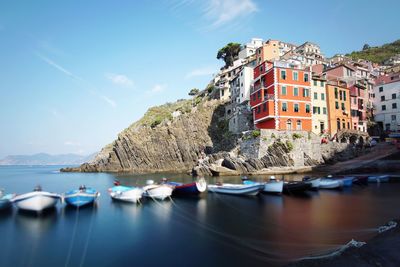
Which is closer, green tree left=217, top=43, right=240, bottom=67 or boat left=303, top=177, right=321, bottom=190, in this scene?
boat left=303, top=177, right=321, bottom=190

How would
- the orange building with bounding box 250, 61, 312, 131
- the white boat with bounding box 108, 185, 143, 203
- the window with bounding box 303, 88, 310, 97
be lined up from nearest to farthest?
the white boat with bounding box 108, 185, 143, 203 < the orange building with bounding box 250, 61, 312, 131 < the window with bounding box 303, 88, 310, 97

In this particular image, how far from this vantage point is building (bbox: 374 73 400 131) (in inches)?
2430

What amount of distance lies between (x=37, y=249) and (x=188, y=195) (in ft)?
57.1

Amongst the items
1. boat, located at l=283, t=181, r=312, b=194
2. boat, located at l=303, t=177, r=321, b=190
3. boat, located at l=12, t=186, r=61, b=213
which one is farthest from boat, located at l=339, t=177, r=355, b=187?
boat, located at l=12, t=186, r=61, b=213

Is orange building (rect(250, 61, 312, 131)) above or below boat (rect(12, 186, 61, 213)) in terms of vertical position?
above

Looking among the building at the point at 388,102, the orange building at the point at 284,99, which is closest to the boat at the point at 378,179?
the orange building at the point at 284,99

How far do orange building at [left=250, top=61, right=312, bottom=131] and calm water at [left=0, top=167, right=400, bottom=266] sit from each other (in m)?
23.0

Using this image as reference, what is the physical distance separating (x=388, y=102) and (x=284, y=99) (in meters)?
33.6

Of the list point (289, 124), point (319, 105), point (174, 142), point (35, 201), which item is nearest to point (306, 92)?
point (319, 105)

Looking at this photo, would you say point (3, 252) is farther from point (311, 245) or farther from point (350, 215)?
point (350, 215)

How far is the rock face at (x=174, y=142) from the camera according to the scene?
70.9 metres

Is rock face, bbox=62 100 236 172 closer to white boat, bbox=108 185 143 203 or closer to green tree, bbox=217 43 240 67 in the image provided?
green tree, bbox=217 43 240 67

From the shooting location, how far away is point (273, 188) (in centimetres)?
2919

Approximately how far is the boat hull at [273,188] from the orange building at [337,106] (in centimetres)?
3153
